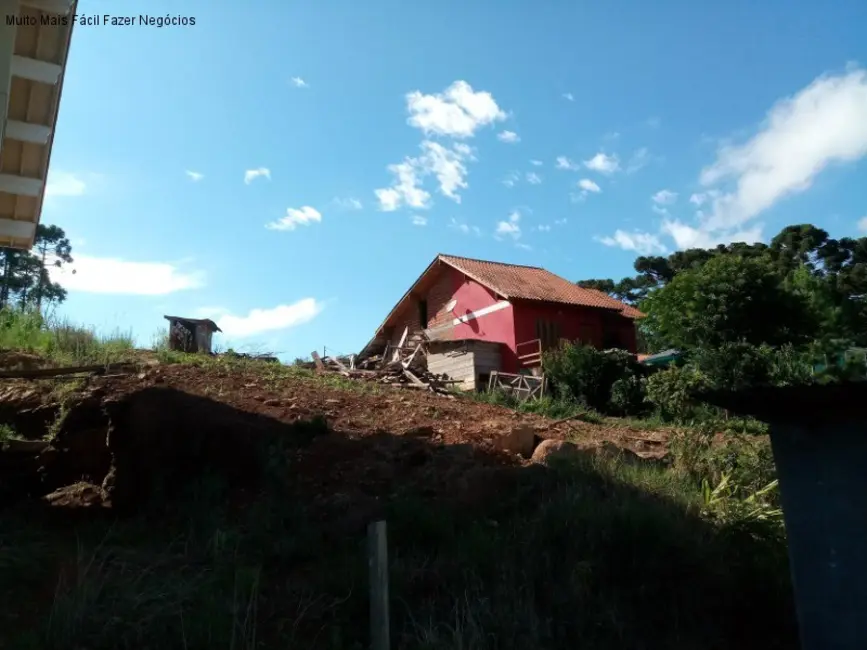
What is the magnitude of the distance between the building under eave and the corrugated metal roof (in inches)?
685

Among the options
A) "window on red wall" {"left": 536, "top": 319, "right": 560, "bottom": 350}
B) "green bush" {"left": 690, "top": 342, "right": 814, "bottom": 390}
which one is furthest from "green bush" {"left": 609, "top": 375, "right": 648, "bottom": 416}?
"window on red wall" {"left": 536, "top": 319, "right": 560, "bottom": 350}

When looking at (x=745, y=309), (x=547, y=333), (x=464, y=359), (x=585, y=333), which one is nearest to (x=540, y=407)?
(x=464, y=359)

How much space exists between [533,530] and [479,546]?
1.73ft

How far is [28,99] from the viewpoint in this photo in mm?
7203

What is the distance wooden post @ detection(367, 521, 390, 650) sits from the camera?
3.97 metres

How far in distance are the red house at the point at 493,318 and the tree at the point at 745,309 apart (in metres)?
4.65

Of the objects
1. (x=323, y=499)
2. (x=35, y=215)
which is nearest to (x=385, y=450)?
(x=323, y=499)

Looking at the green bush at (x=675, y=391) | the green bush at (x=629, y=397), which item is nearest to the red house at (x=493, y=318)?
the green bush at (x=629, y=397)

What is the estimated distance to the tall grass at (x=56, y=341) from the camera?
10.5m

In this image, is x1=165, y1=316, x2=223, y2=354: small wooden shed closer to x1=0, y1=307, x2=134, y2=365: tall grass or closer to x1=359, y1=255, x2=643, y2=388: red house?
x1=0, y1=307, x2=134, y2=365: tall grass

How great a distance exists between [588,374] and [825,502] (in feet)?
52.6

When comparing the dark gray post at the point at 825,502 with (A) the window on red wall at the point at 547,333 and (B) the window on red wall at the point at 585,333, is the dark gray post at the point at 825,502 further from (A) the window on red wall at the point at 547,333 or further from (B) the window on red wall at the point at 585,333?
(B) the window on red wall at the point at 585,333

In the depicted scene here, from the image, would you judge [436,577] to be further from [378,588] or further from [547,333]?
[547,333]

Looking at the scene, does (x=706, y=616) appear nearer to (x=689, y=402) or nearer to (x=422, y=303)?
(x=689, y=402)
